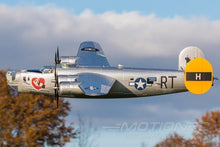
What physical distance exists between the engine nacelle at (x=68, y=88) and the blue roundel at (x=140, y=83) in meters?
5.72

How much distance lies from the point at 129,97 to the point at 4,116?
60.9 ft

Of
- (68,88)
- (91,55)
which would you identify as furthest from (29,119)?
(68,88)

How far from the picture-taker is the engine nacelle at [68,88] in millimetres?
27672

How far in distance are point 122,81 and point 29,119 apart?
1690 centimetres

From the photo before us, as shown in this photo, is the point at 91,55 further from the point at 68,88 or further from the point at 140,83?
the point at 68,88

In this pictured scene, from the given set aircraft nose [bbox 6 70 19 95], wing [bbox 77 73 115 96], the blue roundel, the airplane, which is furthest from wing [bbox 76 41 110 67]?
aircraft nose [bbox 6 70 19 95]

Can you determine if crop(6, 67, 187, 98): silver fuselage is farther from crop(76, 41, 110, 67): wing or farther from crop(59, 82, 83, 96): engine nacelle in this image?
crop(76, 41, 110, 67): wing

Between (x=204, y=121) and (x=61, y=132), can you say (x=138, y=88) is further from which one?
(x=204, y=121)

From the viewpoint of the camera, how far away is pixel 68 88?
90.9 ft

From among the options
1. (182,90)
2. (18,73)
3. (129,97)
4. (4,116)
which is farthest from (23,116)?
(182,90)

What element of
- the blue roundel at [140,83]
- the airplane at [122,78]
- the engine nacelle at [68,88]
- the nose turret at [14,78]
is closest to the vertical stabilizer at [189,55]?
the airplane at [122,78]

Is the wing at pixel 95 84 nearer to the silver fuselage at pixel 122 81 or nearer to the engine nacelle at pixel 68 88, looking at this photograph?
the engine nacelle at pixel 68 88

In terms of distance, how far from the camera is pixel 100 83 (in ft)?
95.0

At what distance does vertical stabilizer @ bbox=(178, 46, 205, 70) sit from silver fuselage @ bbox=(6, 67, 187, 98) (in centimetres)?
170
